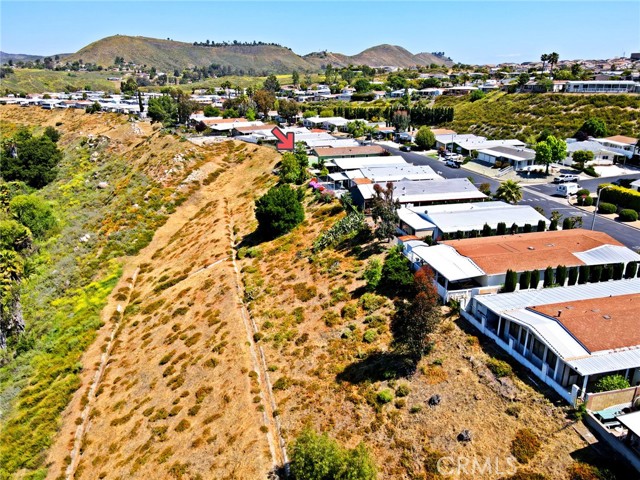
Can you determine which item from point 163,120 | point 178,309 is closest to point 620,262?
point 178,309

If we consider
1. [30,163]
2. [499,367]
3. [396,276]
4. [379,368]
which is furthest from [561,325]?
[30,163]

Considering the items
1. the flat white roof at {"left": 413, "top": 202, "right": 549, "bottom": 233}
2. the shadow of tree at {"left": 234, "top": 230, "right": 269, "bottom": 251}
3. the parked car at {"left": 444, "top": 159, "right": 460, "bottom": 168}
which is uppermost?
the parked car at {"left": 444, "top": 159, "right": 460, "bottom": 168}

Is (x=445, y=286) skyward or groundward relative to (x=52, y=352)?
skyward

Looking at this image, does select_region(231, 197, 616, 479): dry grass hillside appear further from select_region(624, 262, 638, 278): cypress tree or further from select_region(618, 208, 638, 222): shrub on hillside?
select_region(618, 208, 638, 222): shrub on hillside

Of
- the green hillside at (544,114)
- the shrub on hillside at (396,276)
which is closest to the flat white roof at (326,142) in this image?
the green hillside at (544,114)

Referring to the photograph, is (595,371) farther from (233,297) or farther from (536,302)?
(233,297)

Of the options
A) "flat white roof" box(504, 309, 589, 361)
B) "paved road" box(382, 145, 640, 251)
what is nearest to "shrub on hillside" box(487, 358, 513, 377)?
"flat white roof" box(504, 309, 589, 361)
